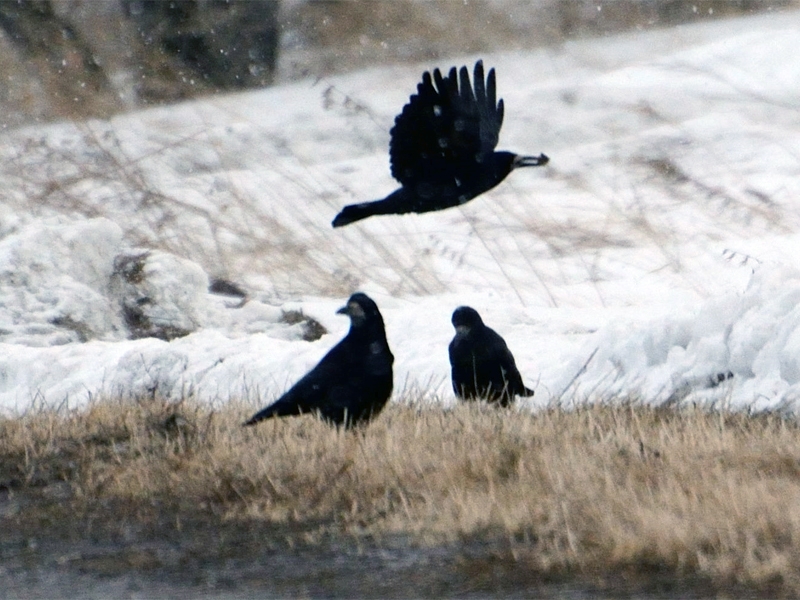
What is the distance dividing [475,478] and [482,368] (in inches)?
57.1

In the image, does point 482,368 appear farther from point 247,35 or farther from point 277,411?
point 247,35

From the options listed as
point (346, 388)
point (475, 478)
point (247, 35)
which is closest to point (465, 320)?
point (346, 388)

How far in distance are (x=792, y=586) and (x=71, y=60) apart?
41.2ft

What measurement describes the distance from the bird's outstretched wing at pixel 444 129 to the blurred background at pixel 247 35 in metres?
9.30

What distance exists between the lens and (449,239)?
10.4 meters

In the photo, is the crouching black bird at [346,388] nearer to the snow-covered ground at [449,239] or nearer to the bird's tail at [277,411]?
the bird's tail at [277,411]

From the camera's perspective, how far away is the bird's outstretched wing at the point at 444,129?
4500mm

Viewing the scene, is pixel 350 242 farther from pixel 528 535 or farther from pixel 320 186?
pixel 528 535

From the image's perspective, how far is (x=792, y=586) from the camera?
2.81 m

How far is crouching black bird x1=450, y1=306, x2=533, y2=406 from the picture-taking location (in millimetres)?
5281

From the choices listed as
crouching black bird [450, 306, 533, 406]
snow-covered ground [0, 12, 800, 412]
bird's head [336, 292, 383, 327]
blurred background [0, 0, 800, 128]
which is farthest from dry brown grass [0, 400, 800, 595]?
blurred background [0, 0, 800, 128]

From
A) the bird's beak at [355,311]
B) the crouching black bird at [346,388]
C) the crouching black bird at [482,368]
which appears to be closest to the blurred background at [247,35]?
the crouching black bird at [482,368]

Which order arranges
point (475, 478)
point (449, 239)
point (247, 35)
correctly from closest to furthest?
point (475, 478), point (449, 239), point (247, 35)

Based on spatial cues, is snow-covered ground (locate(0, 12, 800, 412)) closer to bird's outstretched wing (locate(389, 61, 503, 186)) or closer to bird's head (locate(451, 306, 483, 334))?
bird's head (locate(451, 306, 483, 334))
